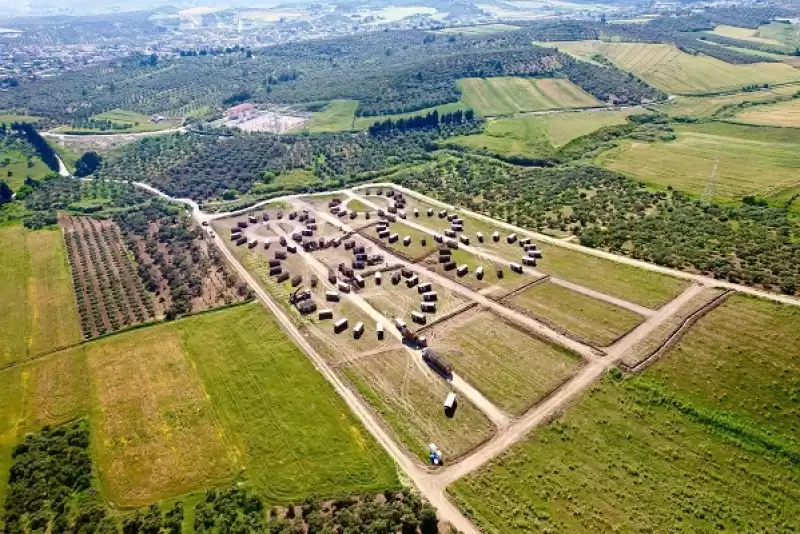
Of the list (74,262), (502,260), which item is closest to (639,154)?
(502,260)

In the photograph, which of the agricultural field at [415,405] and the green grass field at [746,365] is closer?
the agricultural field at [415,405]

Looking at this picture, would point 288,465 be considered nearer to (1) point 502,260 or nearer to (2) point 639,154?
(1) point 502,260

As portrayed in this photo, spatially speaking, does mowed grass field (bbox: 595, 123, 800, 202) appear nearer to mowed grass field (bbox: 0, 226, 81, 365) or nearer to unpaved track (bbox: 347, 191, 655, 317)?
unpaved track (bbox: 347, 191, 655, 317)

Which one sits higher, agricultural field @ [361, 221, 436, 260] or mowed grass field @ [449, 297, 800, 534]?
agricultural field @ [361, 221, 436, 260]

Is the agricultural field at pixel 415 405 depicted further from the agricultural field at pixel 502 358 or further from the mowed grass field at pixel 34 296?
the mowed grass field at pixel 34 296

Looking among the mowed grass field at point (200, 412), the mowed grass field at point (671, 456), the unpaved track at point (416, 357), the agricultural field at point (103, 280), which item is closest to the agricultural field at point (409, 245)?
the unpaved track at point (416, 357)

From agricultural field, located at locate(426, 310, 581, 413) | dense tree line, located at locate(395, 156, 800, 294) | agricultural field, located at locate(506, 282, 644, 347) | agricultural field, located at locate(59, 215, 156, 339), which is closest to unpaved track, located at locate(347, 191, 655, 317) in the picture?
agricultural field, located at locate(506, 282, 644, 347)
